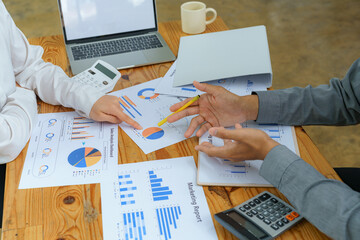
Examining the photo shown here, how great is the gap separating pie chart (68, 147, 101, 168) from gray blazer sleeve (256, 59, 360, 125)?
0.44 meters

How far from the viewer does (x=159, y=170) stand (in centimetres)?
96

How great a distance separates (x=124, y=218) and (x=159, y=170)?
0.52 feet

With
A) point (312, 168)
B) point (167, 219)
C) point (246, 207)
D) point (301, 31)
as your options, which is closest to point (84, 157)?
point (167, 219)

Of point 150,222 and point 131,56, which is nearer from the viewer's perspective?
point 150,222

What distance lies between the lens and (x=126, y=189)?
91 cm

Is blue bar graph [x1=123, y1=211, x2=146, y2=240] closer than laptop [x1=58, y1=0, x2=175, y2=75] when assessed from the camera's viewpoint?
Yes

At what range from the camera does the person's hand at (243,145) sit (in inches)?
36.5

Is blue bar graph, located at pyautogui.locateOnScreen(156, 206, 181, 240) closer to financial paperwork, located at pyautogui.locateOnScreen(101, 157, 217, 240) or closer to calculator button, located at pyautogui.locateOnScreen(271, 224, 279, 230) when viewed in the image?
financial paperwork, located at pyautogui.locateOnScreen(101, 157, 217, 240)

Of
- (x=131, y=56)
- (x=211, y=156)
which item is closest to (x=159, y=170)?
(x=211, y=156)

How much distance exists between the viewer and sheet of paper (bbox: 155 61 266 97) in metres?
1.24

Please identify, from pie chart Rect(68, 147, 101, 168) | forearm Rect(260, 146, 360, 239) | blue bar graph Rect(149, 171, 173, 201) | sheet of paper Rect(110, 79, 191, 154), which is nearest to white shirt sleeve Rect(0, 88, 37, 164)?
pie chart Rect(68, 147, 101, 168)

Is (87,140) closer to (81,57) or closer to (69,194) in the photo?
(69,194)

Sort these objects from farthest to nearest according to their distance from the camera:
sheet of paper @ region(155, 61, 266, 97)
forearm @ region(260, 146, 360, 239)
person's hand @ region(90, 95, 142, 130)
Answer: sheet of paper @ region(155, 61, 266, 97) < person's hand @ region(90, 95, 142, 130) < forearm @ region(260, 146, 360, 239)

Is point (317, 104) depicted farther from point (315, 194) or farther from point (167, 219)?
point (167, 219)
